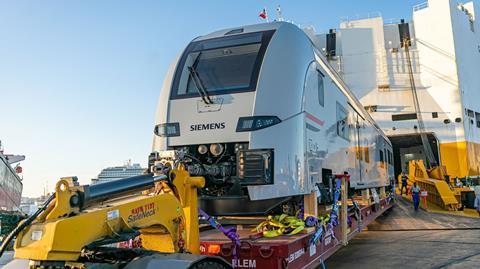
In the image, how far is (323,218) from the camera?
234 inches

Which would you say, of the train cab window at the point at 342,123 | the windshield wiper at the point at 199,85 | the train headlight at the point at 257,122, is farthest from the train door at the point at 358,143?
the windshield wiper at the point at 199,85

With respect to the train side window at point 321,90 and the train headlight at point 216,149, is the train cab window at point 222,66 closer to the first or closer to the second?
the train headlight at point 216,149

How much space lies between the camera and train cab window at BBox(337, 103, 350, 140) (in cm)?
755

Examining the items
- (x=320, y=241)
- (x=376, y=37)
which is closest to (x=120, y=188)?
(x=320, y=241)

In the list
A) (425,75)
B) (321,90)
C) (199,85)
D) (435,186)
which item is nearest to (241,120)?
(199,85)

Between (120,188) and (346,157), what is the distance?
18.9 ft

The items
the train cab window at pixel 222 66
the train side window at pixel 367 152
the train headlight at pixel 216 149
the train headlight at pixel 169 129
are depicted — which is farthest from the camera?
the train side window at pixel 367 152

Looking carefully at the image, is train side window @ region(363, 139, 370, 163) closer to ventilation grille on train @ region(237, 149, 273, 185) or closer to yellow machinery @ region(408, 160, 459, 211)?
ventilation grille on train @ region(237, 149, 273, 185)

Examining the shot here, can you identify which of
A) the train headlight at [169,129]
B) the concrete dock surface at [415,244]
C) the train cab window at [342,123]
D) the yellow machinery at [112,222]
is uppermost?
the train cab window at [342,123]

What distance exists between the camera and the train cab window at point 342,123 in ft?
24.8

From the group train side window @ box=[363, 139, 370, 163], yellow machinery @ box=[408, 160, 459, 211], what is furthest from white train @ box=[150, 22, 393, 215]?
yellow machinery @ box=[408, 160, 459, 211]

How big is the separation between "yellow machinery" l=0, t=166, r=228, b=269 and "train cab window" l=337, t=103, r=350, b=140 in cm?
432

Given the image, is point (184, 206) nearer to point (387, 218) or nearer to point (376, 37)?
point (387, 218)

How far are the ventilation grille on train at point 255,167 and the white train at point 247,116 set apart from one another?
0.01 meters
